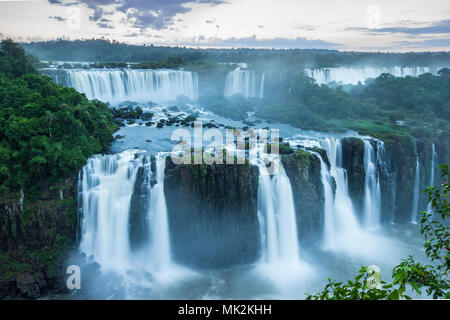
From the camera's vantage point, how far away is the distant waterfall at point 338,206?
15.5 metres

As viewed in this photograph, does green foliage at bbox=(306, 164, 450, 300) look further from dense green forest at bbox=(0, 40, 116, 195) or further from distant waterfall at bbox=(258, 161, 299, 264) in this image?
dense green forest at bbox=(0, 40, 116, 195)

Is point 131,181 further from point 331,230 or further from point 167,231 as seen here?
point 331,230

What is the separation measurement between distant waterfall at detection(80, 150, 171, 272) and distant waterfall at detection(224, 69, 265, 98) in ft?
70.0

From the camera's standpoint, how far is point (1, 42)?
22.6 m

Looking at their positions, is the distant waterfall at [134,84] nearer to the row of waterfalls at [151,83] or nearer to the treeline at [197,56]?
the row of waterfalls at [151,83]

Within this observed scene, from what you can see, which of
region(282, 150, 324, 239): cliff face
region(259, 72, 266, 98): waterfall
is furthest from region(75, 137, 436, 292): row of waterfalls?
region(259, 72, 266, 98): waterfall

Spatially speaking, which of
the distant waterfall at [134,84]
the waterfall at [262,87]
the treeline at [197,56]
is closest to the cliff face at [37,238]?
the distant waterfall at [134,84]

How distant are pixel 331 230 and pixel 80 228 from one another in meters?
11.3

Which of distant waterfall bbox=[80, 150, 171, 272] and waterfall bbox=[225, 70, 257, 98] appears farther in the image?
waterfall bbox=[225, 70, 257, 98]

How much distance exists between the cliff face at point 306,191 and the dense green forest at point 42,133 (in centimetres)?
916

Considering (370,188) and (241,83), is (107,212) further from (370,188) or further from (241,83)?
(241,83)

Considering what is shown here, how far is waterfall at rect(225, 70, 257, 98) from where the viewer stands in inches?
1305

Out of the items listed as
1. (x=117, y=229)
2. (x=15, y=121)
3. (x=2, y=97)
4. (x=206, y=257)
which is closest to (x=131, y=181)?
(x=117, y=229)
